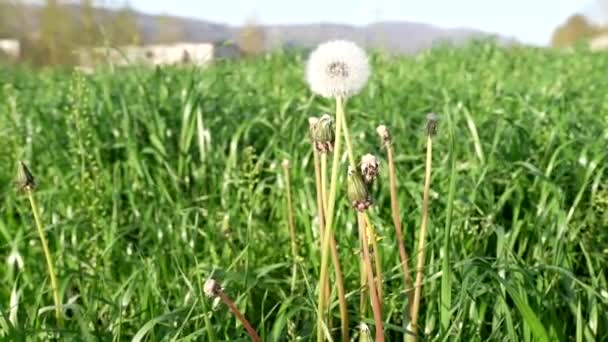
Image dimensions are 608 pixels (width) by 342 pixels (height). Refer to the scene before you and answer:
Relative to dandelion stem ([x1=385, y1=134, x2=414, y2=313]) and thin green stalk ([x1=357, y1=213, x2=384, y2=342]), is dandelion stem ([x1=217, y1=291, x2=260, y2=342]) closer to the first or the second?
thin green stalk ([x1=357, y1=213, x2=384, y2=342])

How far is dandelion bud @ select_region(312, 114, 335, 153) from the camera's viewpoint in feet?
3.39

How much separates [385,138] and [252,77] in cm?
395

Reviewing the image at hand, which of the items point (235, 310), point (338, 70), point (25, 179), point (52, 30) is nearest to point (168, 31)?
point (52, 30)

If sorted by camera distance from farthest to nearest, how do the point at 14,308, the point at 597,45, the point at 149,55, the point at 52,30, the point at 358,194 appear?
1. the point at 52,30
2. the point at 597,45
3. the point at 149,55
4. the point at 14,308
5. the point at 358,194

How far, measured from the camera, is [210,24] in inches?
915

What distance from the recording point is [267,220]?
219 centimetres

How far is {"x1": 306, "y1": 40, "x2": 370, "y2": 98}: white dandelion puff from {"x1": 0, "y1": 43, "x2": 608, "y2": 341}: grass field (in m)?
0.25

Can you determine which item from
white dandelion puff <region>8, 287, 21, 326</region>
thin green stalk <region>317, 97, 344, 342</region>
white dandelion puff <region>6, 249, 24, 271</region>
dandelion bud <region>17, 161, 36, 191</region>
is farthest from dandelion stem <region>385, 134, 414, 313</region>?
white dandelion puff <region>6, 249, 24, 271</region>

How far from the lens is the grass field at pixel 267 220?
4.78 feet

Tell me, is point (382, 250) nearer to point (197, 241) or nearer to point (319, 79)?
point (197, 241)

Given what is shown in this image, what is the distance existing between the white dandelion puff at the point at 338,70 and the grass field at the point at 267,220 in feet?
0.82

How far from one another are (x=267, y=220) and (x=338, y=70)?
1168mm

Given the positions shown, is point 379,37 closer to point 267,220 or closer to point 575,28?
point 267,220

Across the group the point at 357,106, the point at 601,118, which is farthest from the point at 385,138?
the point at 357,106
